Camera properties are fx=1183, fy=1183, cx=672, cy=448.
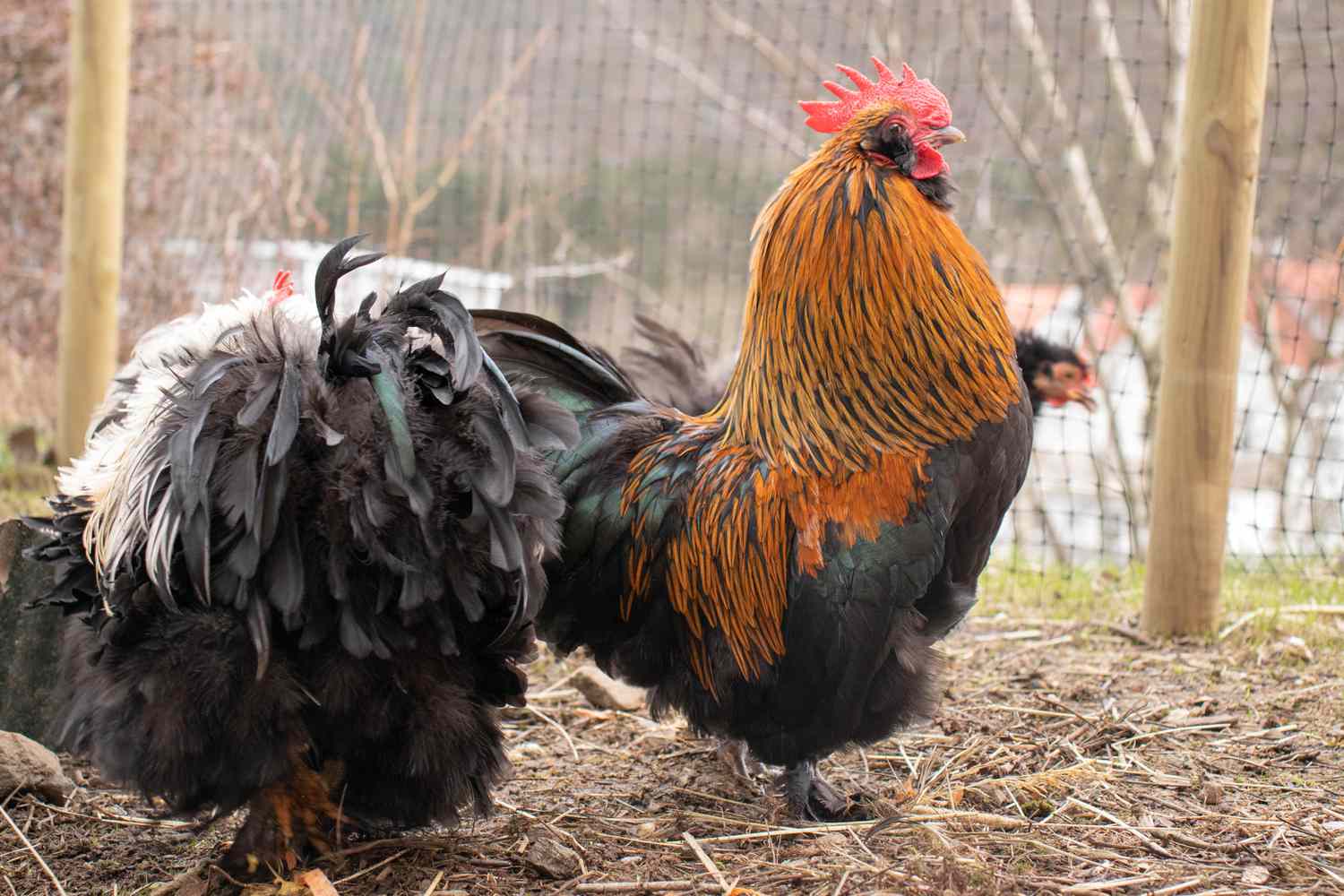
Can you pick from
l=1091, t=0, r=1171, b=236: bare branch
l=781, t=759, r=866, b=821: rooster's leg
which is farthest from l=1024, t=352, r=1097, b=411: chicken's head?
l=781, t=759, r=866, b=821: rooster's leg

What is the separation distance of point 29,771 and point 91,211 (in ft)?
10.5

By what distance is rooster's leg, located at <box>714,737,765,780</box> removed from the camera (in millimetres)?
3670

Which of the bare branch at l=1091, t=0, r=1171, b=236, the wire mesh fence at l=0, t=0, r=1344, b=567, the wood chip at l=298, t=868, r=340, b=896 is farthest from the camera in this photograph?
the wire mesh fence at l=0, t=0, r=1344, b=567

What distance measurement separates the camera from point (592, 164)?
879 cm

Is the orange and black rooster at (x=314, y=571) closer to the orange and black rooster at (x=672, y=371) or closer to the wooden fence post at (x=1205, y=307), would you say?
the orange and black rooster at (x=672, y=371)

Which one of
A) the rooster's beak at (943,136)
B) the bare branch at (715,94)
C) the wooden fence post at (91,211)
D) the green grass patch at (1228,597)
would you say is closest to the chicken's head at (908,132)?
the rooster's beak at (943,136)

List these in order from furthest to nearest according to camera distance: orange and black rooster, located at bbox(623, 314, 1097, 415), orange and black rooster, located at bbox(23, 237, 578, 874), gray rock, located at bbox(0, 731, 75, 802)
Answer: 1. orange and black rooster, located at bbox(623, 314, 1097, 415)
2. gray rock, located at bbox(0, 731, 75, 802)
3. orange and black rooster, located at bbox(23, 237, 578, 874)

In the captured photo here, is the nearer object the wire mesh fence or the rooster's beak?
the rooster's beak

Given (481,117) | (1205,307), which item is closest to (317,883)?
(1205,307)

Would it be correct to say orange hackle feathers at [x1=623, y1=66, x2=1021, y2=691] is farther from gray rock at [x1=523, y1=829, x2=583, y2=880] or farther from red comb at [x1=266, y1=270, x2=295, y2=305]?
red comb at [x1=266, y1=270, x2=295, y2=305]

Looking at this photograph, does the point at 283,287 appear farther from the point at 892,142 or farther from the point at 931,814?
the point at 931,814

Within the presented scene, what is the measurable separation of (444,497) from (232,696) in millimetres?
596

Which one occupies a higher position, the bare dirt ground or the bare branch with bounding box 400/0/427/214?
the bare branch with bounding box 400/0/427/214

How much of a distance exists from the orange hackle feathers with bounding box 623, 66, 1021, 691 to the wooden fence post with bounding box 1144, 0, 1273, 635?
5.46 feet
